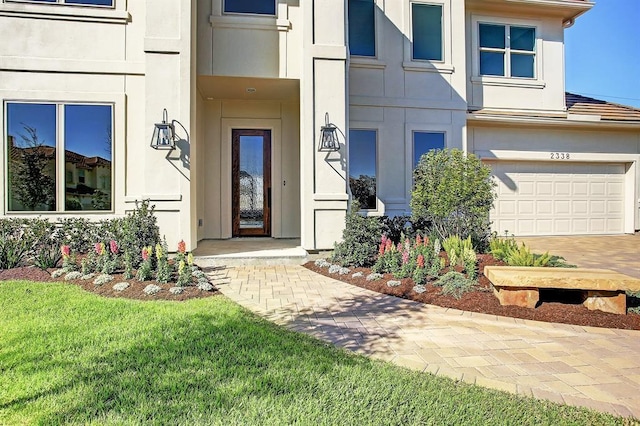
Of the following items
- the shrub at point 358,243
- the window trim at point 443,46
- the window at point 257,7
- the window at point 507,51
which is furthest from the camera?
the window at point 507,51

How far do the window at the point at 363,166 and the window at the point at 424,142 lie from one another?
1.07 meters

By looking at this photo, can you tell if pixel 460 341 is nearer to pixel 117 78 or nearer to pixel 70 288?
pixel 70 288

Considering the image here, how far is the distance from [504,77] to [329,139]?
6.65 m

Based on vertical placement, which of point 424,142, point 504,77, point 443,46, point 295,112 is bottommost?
point 424,142

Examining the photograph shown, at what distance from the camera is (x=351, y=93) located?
9.55m

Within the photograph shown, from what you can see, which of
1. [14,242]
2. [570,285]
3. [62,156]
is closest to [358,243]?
[570,285]

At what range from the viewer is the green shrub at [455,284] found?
194 inches

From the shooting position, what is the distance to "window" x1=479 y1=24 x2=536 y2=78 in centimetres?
1092

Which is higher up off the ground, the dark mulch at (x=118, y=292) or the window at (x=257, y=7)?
the window at (x=257, y=7)

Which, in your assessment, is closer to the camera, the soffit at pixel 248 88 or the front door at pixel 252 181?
the soffit at pixel 248 88

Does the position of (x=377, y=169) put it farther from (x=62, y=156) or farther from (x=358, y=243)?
(x=62, y=156)

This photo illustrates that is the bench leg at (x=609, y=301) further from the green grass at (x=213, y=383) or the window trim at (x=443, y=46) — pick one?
the window trim at (x=443, y=46)

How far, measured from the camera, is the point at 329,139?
A: 7.42 meters

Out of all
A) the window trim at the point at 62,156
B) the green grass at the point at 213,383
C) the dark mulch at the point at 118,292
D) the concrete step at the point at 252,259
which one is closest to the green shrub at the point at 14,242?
the dark mulch at the point at 118,292
